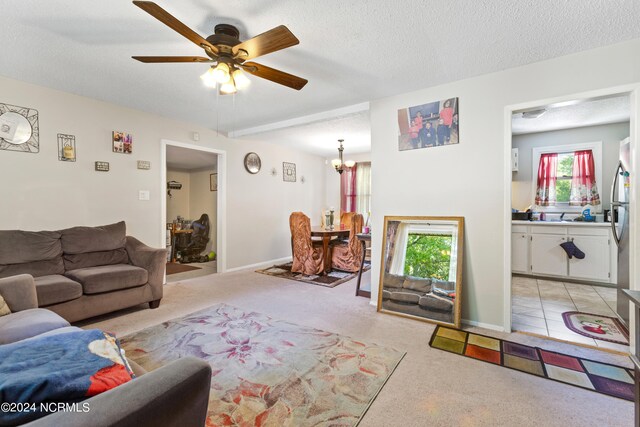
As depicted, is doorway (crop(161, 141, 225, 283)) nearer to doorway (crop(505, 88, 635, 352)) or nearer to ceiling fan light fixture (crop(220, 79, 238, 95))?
ceiling fan light fixture (crop(220, 79, 238, 95))

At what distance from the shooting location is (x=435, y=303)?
2.77 meters

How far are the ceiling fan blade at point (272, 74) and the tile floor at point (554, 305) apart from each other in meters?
2.97

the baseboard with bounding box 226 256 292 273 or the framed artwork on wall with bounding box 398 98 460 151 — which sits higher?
the framed artwork on wall with bounding box 398 98 460 151

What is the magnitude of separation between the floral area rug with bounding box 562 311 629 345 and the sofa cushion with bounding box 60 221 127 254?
4.85 meters

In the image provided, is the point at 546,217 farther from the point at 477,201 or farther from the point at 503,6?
the point at 503,6

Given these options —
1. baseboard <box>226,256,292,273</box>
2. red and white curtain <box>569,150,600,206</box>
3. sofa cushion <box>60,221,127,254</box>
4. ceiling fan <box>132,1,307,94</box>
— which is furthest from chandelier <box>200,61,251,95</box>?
red and white curtain <box>569,150,600,206</box>

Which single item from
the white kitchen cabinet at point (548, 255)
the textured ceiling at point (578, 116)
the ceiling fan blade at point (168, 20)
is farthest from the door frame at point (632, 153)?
the ceiling fan blade at point (168, 20)

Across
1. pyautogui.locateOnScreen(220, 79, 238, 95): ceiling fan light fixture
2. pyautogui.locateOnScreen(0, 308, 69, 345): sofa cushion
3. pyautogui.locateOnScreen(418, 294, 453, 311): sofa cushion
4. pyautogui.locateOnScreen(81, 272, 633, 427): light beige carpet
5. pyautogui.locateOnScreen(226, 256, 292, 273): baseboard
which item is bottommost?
pyautogui.locateOnScreen(81, 272, 633, 427): light beige carpet

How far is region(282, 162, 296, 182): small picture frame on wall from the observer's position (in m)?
6.00

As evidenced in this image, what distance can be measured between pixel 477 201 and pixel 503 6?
5.13 ft

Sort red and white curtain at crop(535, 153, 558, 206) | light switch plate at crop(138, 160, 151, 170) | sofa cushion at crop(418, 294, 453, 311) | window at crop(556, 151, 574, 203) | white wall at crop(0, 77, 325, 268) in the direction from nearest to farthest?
1. sofa cushion at crop(418, 294, 453, 311)
2. white wall at crop(0, 77, 325, 268)
3. light switch plate at crop(138, 160, 151, 170)
4. window at crop(556, 151, 574, 203)
5. red and white curtain at crop(535, 153, 558, 206)

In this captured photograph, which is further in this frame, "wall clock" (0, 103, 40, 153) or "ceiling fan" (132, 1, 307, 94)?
"wall clock" (0, 103, 40, 153)

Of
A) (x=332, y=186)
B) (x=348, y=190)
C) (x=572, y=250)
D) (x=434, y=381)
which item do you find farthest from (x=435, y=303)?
(x=332, y=186)

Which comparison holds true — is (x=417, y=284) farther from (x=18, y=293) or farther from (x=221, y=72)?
(x=18, y=293)
